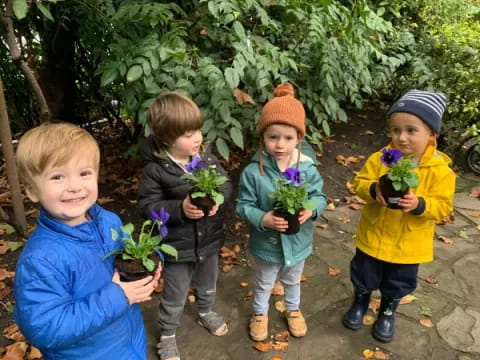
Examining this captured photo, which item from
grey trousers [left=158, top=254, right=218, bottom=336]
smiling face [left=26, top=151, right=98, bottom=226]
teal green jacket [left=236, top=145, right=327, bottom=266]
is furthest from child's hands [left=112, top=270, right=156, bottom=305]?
teal green jacket [left=236, top=145, right=327, bottom=266]

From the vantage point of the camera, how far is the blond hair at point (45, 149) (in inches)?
56.2

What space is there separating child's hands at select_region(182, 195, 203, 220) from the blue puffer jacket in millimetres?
440

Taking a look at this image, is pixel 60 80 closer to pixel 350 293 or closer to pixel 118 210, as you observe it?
pixel 118 210

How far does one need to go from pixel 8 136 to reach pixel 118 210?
4.33ft

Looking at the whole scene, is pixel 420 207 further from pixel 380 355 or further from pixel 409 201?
pixel 380 355

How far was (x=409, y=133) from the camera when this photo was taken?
2.26m

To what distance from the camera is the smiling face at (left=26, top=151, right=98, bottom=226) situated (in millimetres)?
1449

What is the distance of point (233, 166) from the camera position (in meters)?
4.66

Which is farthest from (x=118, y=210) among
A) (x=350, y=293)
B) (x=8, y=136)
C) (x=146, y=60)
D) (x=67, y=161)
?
(x=67, y=161)

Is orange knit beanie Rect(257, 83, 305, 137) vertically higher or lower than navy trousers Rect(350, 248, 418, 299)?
higher

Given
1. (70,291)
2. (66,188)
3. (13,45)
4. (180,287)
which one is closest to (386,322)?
(180,287)

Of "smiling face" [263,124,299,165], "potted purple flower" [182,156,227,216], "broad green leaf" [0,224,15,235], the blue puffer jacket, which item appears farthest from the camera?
"broad green leaf" [0,224,15,235]

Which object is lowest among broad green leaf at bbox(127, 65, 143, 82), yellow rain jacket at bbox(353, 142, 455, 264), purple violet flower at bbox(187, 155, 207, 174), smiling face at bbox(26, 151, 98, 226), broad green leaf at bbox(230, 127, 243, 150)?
yellow rain jacket at bbox(353, 142, 455, 264)

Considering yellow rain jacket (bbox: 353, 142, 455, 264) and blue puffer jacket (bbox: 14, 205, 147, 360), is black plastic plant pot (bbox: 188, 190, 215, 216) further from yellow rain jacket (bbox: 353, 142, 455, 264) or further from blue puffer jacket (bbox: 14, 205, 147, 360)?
yellow rain jacket (bbox: 353, 142, 455, 264)
